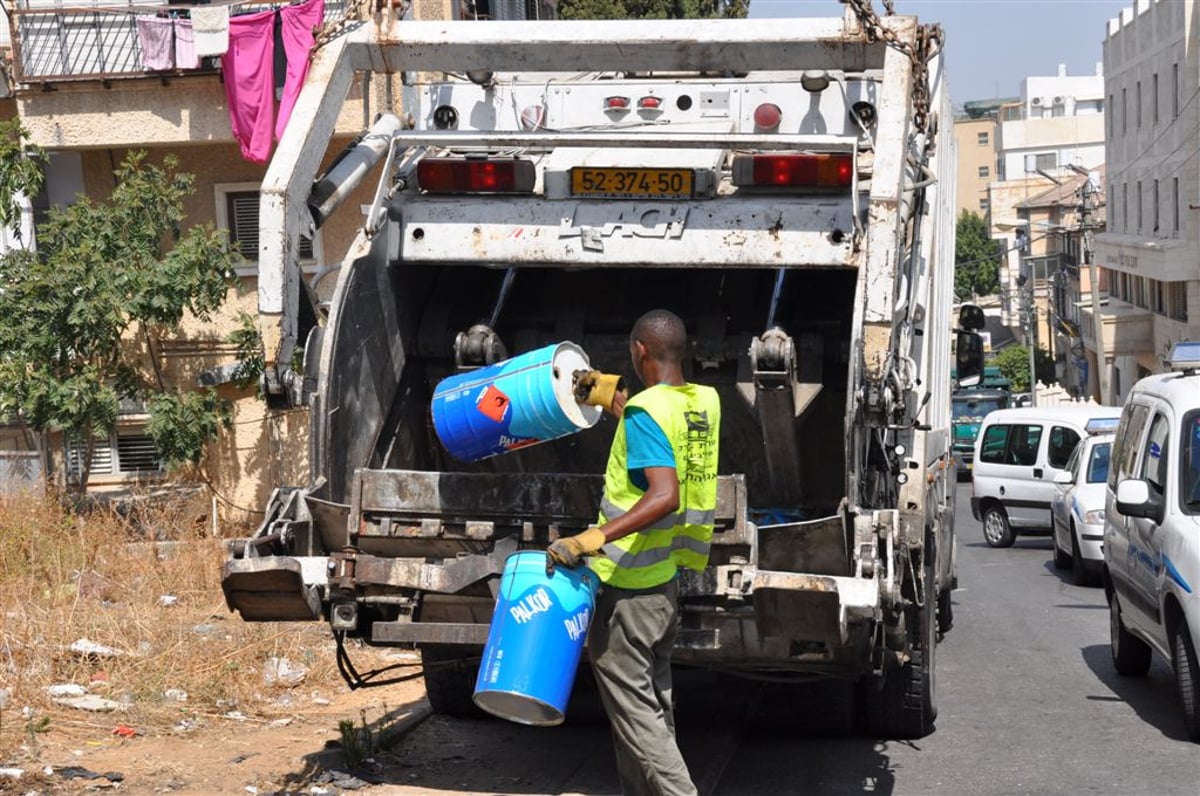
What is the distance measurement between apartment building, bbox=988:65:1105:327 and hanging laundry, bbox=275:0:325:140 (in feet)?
229

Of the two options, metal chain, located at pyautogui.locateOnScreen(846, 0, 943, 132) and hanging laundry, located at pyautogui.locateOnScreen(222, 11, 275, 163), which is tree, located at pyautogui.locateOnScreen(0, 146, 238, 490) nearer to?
hanging laundry, located at pyautogui.locateOnScreen(222, 11, 275, 163)

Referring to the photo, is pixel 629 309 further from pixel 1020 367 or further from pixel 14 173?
pixel 1020 367

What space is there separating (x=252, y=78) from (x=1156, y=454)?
10264 mm

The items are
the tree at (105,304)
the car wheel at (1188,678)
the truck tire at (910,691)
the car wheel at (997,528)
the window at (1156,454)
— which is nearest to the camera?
the truck tire at (910,691)

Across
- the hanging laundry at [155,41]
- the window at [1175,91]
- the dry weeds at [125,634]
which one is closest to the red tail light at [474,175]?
the dry weeds at [125,634]

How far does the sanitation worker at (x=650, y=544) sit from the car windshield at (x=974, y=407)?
30454 mm

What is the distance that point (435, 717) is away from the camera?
8.35m

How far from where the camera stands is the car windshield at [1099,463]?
16.3 m

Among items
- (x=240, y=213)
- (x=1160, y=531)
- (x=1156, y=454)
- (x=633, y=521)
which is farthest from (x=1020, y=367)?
(x=633, y=521)

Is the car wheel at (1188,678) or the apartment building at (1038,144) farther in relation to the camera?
the apartment building at (1038,144)

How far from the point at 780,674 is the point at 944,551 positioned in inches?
119

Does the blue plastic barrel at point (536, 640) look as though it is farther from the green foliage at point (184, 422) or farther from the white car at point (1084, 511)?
the green foliage at point (184, 422)

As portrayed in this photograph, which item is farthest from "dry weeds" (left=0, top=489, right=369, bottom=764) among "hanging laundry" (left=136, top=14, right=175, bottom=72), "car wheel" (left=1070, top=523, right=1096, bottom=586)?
"car wheel" (left=1070, top=523, right=1096, bottom=586)

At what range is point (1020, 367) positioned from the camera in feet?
227
